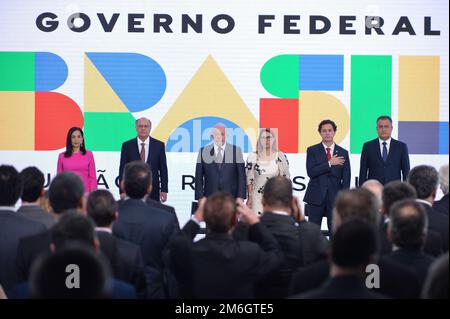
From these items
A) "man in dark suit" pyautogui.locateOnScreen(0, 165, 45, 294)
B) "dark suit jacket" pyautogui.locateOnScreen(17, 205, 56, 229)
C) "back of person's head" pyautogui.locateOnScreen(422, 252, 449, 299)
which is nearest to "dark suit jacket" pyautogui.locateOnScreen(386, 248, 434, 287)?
"back of person's head" pyautogui.locateOnScreen(422, 252, 449, 299)

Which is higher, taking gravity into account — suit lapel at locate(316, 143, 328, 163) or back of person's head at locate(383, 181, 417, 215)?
suit lapel at locate(316, 143, 328, 163)

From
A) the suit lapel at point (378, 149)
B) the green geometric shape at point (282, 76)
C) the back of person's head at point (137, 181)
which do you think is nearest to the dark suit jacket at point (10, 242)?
the back of person's head at point (137, 181)

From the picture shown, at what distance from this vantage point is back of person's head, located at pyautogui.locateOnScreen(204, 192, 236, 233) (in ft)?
10.7

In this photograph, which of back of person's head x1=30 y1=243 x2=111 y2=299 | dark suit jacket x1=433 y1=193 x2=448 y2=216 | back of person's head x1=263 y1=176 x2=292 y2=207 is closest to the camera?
back of person's head x1=30 y1=243 x2=111 y2=299

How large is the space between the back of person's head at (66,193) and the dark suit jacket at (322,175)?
403 centimetres

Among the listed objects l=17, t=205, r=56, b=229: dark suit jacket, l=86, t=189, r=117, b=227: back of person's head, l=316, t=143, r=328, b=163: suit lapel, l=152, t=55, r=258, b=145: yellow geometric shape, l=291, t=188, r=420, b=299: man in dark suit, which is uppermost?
l=152, t=55, r=258, b=145: yellow geometric shape

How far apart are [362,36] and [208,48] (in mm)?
1747

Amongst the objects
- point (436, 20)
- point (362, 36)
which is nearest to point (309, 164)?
point (362, 36)

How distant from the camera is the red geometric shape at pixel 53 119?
27.7 feet

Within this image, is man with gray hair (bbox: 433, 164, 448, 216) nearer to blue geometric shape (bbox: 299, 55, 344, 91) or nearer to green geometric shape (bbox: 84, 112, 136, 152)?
blue geometric shape (bbox: 299, 55, 344, 91)

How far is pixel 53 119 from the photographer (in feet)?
27.9

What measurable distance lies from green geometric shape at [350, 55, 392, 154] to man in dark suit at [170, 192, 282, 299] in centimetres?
534

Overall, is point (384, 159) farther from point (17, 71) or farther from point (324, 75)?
point (17, 71)

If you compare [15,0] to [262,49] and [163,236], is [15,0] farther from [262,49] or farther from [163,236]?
[163,236]
